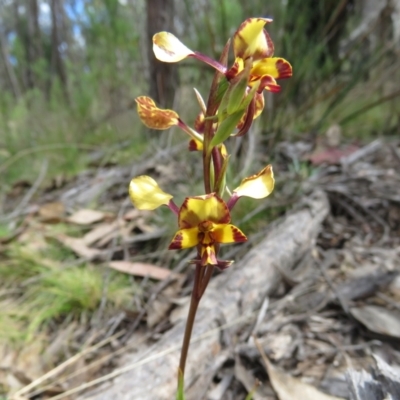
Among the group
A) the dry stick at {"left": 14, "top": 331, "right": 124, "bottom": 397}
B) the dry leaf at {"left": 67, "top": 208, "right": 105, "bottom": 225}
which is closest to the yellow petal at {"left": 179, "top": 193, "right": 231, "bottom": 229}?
the dry stick at {"left": 14, "top": 331, "right": 124, "bottom": 397}

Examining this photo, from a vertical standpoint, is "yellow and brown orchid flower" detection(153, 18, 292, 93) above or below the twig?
above

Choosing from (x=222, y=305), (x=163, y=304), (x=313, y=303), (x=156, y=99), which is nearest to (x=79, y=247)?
(x=163, y=304)

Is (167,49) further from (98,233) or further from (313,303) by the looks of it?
(98,233)

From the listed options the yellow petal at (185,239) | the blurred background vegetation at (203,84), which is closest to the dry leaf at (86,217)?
the blurred background vegetation at (203,84)

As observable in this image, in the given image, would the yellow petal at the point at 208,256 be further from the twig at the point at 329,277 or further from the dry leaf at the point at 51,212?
the dry leaf at the point at 51,212

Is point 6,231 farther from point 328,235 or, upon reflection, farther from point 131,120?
point 131,120

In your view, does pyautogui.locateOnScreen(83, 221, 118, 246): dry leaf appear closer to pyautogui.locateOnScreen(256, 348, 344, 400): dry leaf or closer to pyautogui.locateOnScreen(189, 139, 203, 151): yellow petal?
pyautogui.locateOnScreen(256, 348, 344, 400): dry leaf
